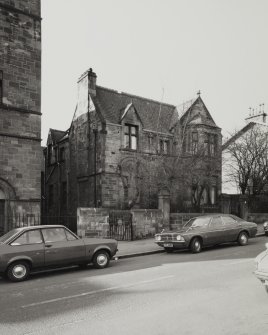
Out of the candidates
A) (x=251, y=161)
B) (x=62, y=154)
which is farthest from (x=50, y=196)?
(x=251, y=161)

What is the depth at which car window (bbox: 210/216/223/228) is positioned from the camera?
15.0 m

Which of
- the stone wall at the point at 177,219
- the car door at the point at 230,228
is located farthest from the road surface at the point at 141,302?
the stone wall at the point at 177,219

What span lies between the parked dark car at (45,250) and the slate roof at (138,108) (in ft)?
53.7

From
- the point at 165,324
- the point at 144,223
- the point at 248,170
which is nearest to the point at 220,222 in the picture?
the point at 144,223

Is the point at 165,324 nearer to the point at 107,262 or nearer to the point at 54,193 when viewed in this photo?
the point at 107,262

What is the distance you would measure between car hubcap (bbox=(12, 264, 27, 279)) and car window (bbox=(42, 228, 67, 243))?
1.04 meters

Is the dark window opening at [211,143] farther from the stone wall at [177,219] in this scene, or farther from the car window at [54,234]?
the car window at [54,234]

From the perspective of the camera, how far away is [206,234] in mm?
14461

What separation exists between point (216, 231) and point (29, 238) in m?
7.62

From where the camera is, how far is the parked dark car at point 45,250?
10109mm

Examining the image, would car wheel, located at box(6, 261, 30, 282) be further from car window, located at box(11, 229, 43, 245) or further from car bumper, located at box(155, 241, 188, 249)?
car bumper, located at box(155, 241, 188, 249)

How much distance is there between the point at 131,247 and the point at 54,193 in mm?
17550

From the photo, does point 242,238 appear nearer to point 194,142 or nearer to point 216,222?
point 216,222

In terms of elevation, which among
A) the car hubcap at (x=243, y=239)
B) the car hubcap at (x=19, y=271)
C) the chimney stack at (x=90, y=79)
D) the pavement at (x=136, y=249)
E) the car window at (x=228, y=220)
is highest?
the chimney stack at (x=90, y=79)
